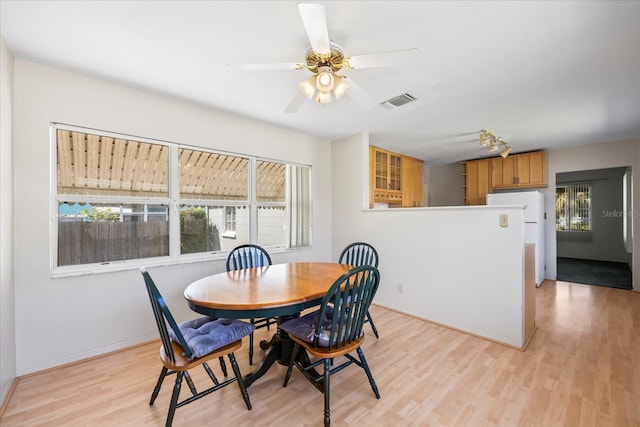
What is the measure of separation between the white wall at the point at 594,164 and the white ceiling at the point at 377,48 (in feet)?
4.70

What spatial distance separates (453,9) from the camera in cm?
150

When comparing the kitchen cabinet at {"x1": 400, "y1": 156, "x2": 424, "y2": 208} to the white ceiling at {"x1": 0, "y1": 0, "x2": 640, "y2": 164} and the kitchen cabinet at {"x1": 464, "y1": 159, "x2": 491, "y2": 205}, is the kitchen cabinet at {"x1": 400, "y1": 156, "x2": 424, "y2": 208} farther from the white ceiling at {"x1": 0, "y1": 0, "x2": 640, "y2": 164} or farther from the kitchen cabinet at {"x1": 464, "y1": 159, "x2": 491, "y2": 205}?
the white ceiling at {"x1": 0, "y1": 0, "x2": 640, "y2": 164}

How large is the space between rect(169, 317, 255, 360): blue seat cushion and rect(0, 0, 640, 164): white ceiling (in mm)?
1779

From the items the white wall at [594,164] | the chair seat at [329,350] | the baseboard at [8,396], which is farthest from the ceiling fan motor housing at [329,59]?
the white wall at [594,164]

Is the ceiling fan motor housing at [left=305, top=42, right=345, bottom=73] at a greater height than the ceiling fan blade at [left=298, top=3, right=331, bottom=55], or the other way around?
the ceiling fan motor housing at [left=305, top=42, right=345, bottom=73]

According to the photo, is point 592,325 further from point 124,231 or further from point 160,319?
point 124,231

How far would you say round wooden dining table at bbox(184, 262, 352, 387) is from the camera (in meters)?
1.55

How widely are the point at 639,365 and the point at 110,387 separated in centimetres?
413

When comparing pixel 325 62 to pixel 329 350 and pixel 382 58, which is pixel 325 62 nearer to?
pixel 382 58

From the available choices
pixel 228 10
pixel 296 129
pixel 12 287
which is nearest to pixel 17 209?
pixel 12 287

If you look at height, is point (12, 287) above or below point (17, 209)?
below

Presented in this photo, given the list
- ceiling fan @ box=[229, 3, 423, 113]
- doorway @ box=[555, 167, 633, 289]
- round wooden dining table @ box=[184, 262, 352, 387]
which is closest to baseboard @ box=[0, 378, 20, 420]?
round wooden dining table @ box=[184, 262, 352, 387]

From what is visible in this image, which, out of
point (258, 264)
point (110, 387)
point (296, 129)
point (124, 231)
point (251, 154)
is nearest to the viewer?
point (110, 387)

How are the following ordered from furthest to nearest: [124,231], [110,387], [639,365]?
[124,231] → [639,365] → [110,387]
